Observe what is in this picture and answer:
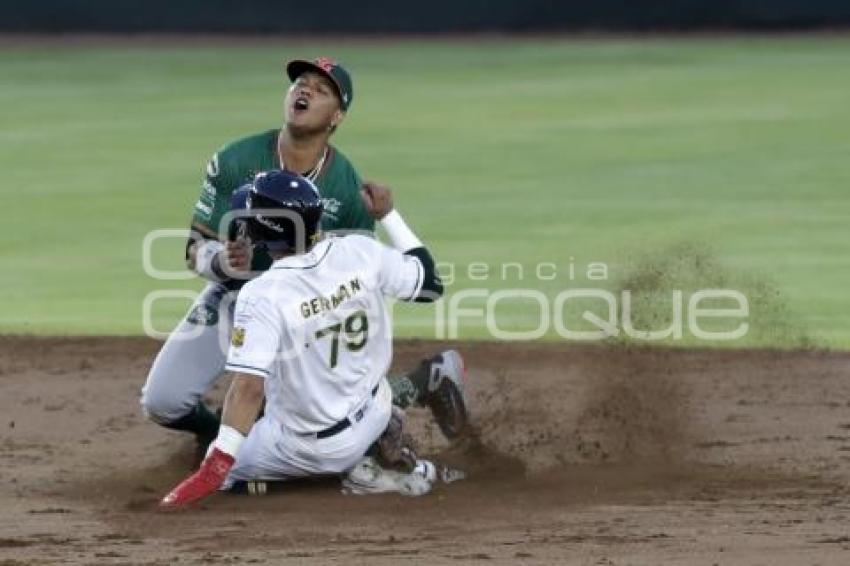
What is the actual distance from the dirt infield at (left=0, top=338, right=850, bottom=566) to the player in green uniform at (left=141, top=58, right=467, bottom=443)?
0.95 feet

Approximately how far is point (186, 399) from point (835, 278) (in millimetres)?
5272

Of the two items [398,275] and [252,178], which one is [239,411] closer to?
[398,275]

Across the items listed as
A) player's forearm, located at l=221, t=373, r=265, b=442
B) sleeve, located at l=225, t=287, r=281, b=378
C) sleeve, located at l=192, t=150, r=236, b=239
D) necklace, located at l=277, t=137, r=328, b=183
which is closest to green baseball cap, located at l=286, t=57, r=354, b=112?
necklace, located at l=277, t=137, r=328, b=183

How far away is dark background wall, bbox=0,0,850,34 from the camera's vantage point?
22828 millimetres

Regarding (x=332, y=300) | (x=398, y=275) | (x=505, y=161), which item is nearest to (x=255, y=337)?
(x=332, y=300)

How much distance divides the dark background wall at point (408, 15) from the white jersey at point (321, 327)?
16652mm

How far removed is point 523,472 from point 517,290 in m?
4.03

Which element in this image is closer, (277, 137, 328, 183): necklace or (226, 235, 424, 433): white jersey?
(226, 235, 424, 433): white jersey

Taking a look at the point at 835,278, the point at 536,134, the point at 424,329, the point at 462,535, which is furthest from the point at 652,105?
the point at 462,535

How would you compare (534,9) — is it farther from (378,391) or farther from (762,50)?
(378,391)

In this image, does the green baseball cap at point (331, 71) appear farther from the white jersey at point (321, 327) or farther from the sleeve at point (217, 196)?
the white jersey at point (321, 327)

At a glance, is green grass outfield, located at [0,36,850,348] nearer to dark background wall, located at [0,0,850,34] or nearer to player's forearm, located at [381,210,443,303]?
dark background wall, located at [0,0,850,34]

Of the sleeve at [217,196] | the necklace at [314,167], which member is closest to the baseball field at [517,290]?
the sleeve at [217,196]

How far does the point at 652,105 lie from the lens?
718 inches
